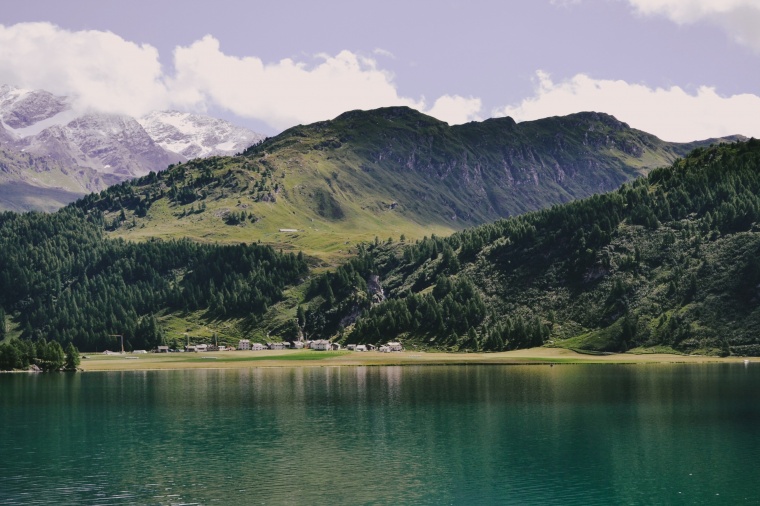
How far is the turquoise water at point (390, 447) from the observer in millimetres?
78875

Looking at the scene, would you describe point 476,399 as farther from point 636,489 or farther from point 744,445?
point 636,489

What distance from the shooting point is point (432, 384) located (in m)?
186

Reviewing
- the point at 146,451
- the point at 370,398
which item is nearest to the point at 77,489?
the point at 146,451

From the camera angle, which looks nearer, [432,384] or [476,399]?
[476,399]

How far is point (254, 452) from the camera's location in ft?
326

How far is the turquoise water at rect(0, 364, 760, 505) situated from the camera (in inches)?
3105

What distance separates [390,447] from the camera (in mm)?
102188

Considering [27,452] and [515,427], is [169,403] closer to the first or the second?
[27,452]

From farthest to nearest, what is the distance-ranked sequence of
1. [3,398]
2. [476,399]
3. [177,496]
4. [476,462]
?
[3,398], [476,399], [476,462], [177,496]

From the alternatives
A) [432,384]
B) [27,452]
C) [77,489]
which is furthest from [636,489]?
[432,384]

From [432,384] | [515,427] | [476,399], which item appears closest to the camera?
[515,427]

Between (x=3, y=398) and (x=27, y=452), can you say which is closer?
(x=27, y=452)

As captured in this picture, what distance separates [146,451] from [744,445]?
67.7m

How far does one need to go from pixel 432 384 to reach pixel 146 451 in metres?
92.8
